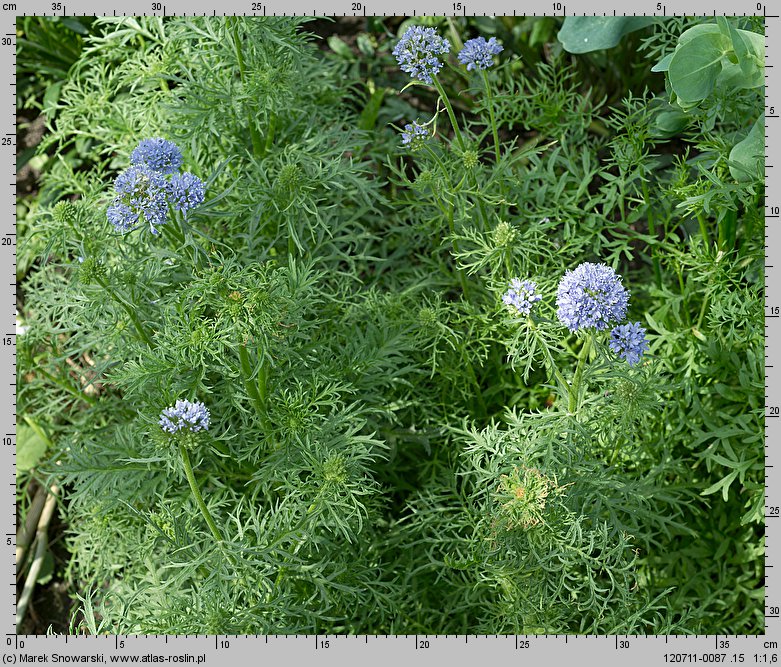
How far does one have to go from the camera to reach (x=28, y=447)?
375cm

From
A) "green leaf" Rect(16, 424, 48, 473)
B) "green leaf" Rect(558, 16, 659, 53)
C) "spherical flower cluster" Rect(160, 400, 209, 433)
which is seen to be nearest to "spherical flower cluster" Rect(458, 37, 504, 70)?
"green leaf" Rect(558, 16, 659, 53)

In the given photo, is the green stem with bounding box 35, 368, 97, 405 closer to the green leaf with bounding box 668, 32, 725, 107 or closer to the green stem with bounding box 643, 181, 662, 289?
the green stem with bounding box 643, 181, 662, 289

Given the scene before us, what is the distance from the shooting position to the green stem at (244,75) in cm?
303

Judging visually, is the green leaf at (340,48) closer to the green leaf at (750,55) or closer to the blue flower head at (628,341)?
the green leaf at (750,55)

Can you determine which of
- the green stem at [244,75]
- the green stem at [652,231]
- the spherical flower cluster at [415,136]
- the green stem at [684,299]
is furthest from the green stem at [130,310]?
the green stem at [684,299]

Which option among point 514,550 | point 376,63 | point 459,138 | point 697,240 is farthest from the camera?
point 376,63

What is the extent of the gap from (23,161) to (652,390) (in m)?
3.52

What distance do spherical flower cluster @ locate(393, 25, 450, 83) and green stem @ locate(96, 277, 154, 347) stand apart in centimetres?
117

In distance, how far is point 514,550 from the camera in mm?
2703

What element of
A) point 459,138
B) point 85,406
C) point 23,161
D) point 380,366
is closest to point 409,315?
point 380,366

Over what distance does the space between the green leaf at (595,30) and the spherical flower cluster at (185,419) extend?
78.4 inches

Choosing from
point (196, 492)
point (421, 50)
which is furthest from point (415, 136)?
point (196, 492)

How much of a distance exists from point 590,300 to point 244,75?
1606 mm

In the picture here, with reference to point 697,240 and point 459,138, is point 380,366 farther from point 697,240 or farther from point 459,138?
point 697,240
